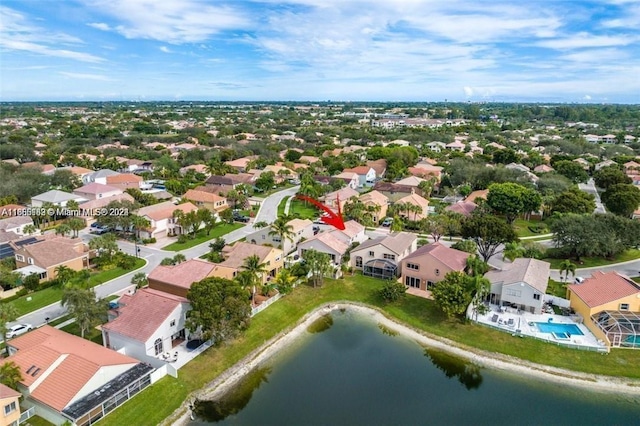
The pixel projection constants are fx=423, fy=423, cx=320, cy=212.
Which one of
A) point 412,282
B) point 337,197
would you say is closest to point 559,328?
point 412,282

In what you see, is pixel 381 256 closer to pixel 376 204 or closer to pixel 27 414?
pixel 376 204

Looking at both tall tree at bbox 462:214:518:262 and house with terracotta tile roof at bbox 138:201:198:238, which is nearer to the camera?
tall tree at bbox 462:214:518:262

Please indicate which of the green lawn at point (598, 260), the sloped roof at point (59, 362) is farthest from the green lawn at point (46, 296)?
the green lawn at point (598, 260)

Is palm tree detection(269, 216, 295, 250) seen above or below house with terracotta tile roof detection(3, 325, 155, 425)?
above

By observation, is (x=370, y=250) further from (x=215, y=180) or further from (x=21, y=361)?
(x=215, y=180)

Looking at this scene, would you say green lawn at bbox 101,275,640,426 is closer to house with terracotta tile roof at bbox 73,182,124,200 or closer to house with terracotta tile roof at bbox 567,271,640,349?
house with terracotta tile roof at bbox 567,271,640,349

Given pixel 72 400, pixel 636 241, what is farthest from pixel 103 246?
pixel 636 241

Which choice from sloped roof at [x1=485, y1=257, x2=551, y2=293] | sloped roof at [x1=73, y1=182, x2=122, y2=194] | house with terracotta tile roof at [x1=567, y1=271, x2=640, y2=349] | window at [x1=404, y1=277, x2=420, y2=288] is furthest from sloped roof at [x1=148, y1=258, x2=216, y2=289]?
sloped roof at [x1=73, y1=182, x2=122, y2=194]
